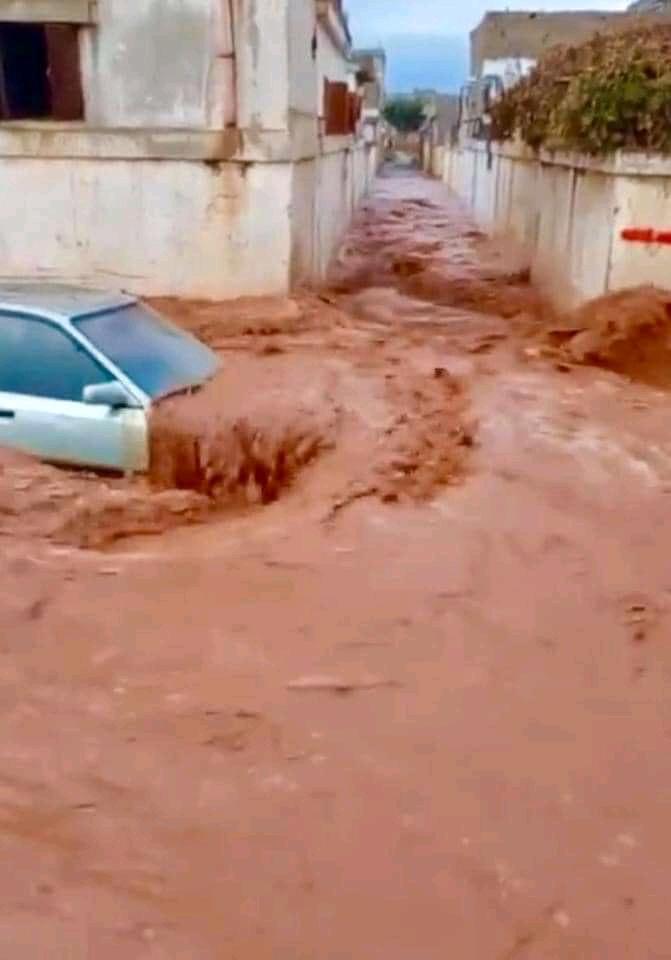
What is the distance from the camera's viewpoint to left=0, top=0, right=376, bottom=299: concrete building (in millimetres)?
11562

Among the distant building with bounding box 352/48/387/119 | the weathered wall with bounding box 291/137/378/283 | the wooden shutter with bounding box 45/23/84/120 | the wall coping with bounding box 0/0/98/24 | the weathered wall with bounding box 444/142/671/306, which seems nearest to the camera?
the weathered wall with bounding box 444/142/671/306

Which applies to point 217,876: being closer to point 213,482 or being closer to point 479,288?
point 213,482

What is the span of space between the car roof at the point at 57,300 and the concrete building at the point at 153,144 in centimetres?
373

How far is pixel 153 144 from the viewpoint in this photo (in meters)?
11.8

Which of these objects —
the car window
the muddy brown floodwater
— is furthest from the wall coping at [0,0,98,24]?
the car window

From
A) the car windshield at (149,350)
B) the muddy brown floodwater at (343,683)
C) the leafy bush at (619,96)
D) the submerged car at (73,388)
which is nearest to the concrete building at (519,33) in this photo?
the leafy bush at (619,96)

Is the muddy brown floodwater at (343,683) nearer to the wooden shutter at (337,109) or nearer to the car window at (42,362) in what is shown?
the car window at (42,362)

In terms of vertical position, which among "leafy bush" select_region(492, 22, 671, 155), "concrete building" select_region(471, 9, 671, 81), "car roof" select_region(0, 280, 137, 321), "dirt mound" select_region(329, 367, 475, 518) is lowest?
"dirt mound" select_region(329, 367, 475, 518)

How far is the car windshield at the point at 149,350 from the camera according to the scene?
24.5 ft

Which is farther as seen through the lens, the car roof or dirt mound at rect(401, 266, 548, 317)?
dirt mound at rect(401, 266, 548, 317)

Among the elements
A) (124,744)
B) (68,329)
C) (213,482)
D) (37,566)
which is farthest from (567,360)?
(124,744)

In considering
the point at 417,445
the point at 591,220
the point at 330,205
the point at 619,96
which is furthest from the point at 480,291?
the point at 417,445

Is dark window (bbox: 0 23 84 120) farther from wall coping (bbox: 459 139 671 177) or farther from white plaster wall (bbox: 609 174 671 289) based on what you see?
white plaster wall (bbox: 609 174 671 289)

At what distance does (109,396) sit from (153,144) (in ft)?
17.7
